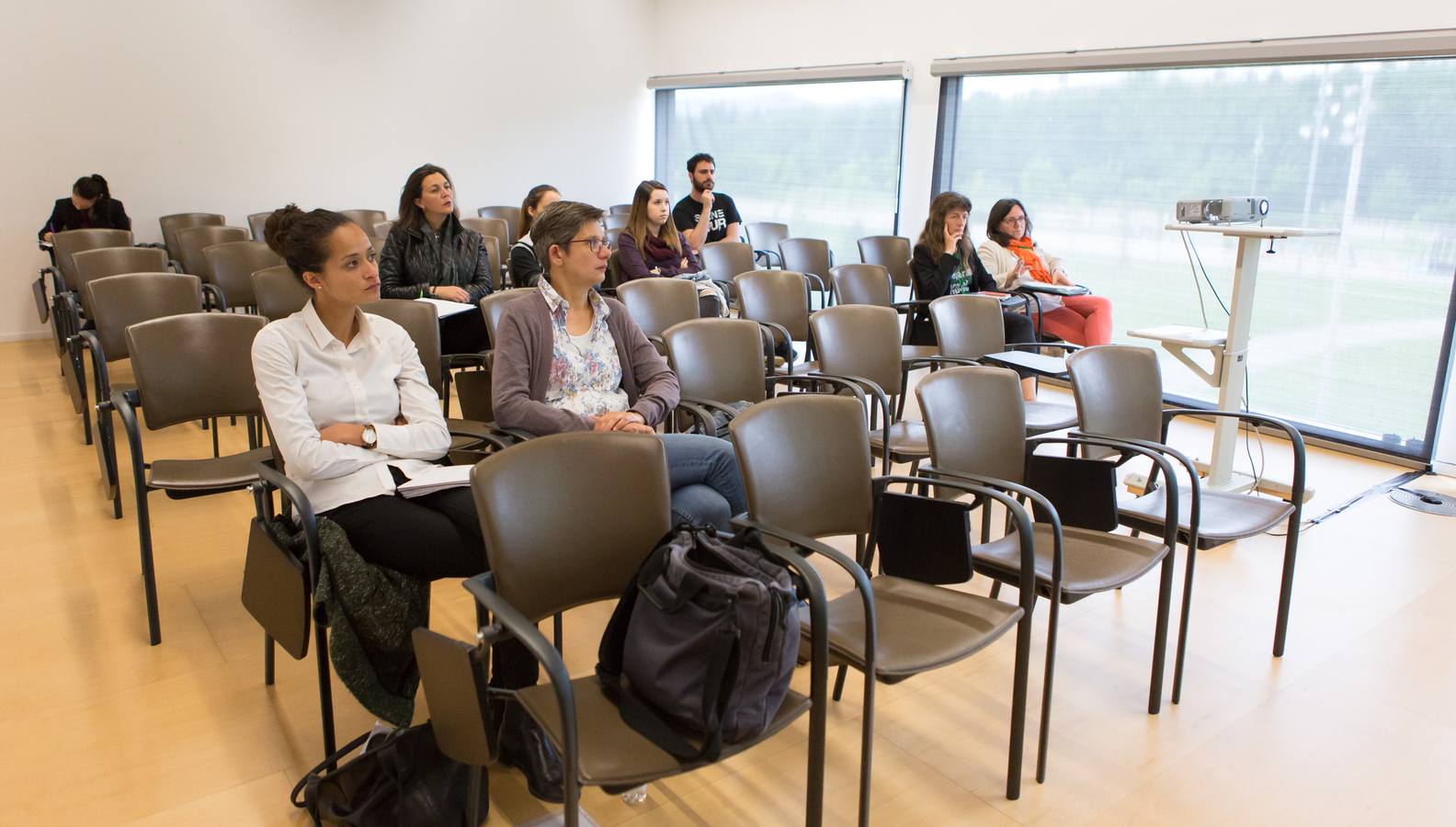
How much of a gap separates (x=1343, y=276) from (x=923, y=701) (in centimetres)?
391

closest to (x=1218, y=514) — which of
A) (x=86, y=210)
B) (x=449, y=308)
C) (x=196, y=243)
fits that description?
(x=449, y=308)

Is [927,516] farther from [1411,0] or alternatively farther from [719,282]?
[1411,0]

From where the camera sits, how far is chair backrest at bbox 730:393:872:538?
227 centimetres

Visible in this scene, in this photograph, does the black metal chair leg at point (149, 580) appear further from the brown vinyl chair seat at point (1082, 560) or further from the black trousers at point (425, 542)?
the brown vinyl chair seat at point (1082, 560)

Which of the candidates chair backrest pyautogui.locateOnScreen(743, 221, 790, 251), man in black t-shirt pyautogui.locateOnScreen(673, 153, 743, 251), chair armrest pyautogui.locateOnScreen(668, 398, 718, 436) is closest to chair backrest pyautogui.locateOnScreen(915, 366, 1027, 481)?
chair armrest pyautogui.locateOnScreen(668, 398, 718, 436)

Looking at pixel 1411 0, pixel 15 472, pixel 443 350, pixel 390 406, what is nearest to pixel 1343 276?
pixel 1411 0

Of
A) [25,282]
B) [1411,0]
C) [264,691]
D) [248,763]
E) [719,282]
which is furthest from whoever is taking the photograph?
[25,282]

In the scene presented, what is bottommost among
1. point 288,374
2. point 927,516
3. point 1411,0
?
point 927,516

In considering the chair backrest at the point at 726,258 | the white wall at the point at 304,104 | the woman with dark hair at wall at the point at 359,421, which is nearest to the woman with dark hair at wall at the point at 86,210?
the white wall at the point at 304,104

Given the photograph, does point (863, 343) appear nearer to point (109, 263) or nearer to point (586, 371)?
point (586, 371)

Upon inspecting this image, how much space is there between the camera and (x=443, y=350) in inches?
169

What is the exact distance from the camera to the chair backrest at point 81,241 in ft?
18.8

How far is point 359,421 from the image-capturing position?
254 cm

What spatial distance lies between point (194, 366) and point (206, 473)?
37 centimetres
